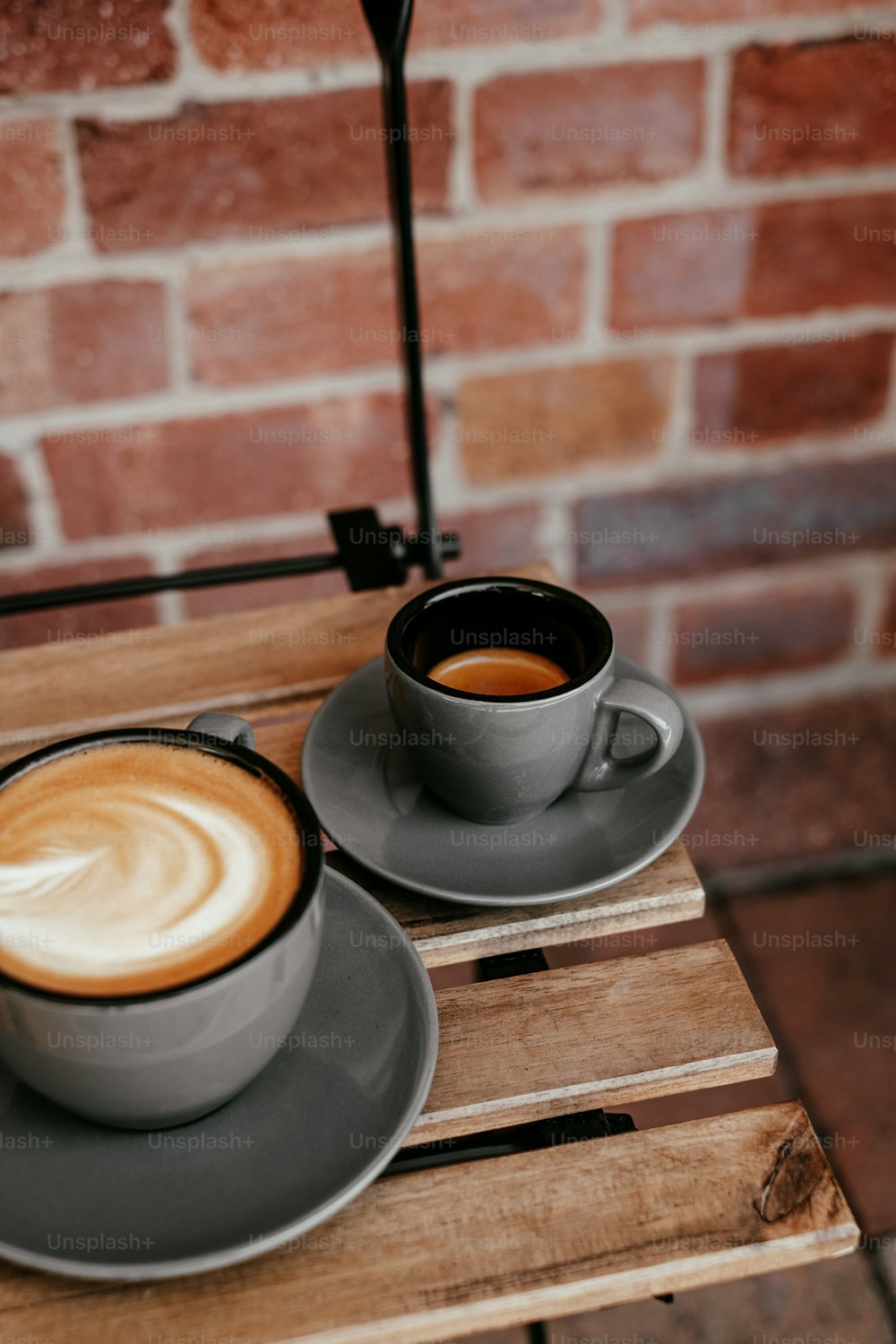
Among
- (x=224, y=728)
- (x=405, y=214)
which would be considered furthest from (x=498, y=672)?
(x=405, y=214)

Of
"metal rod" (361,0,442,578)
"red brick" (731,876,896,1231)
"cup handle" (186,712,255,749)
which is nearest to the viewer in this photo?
"cup handle" (186,712,255,749)

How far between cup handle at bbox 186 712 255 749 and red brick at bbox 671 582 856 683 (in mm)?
723

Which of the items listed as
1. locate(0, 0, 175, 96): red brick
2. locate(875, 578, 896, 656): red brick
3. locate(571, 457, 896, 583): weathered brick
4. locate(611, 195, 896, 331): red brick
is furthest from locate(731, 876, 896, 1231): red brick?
locate(0, 0, 175, 96): red brick

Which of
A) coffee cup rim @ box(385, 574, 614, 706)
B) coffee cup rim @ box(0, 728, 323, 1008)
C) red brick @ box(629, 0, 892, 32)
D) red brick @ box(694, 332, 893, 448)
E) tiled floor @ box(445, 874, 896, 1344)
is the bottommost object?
tiled floor @ box(445, 874, 896, 1344)

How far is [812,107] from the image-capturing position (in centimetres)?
90

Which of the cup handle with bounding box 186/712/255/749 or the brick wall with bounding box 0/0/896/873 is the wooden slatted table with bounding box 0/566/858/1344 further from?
the brick wall with bounding box 0/0/896/873

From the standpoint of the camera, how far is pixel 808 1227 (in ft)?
1.30

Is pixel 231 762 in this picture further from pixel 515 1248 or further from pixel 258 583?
pixel 258 583

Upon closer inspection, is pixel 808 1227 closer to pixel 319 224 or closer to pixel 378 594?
pixel 378 594

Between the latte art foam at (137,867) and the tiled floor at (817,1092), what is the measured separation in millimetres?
631

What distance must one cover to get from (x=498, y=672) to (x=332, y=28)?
52 cm

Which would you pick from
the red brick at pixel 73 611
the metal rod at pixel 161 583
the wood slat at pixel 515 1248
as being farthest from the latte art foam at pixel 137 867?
the red brick at pixel 73 611

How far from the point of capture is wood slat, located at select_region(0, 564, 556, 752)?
0.60 m

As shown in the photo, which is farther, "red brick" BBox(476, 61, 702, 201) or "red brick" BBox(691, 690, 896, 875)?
"red brick" BBox(691, 690, 896, 875)
